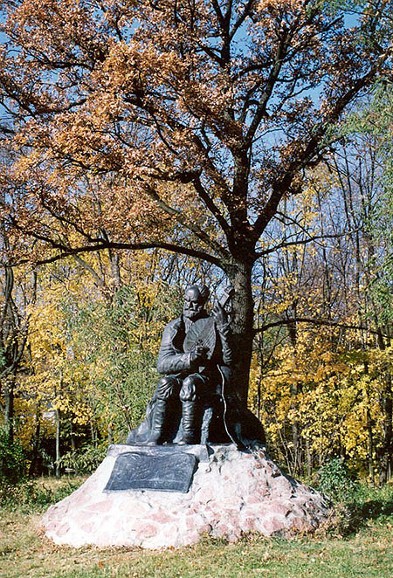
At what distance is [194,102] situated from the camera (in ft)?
38.2

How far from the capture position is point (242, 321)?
1290 cm

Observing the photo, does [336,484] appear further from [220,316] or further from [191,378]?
[220,316]

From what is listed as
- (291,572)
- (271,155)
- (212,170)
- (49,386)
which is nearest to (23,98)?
(212,170)

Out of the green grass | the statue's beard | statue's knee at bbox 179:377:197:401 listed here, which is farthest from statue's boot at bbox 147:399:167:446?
the green grass

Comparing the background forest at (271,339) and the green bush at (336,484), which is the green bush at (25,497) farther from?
the green bush at (336,484)

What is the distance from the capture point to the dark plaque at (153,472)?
25.7 feet

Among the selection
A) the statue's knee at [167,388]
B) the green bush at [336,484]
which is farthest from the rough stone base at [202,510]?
the green bush at [336,484]

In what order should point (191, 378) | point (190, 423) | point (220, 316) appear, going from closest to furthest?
point (190, 423) < point (191, 378) < point (220, 316)

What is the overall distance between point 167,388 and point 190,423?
56 centimetres

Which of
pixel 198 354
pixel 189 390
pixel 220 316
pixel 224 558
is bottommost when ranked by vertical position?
pixel 224 558

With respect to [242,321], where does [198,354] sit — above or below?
below

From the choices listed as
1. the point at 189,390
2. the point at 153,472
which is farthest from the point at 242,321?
the point at 153,472

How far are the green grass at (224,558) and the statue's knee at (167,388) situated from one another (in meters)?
2.05

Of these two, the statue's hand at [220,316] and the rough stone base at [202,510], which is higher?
the statue's hand at [220,316]
